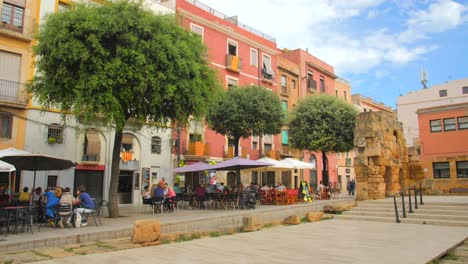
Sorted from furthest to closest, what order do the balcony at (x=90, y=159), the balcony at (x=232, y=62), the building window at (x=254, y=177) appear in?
1. the building window at (x=254, y=177)
2. the balcony at (x=232, y=62)
3. the balcony at (x=90, y=159)

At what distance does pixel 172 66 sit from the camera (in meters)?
13.2

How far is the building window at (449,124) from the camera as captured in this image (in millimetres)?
31156

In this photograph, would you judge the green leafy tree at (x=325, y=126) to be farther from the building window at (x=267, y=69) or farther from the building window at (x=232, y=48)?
the building window at (x=232, y=48)

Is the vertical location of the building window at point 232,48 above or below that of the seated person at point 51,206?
above

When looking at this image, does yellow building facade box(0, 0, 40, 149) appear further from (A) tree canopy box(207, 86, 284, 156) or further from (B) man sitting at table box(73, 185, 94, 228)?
(A) tree canopy box(207, 86, 284, 156)

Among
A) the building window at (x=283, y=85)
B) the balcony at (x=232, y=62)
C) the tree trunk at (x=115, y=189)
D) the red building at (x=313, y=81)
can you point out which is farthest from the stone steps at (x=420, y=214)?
the red building at (x=313, y=81)

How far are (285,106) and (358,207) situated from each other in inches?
901

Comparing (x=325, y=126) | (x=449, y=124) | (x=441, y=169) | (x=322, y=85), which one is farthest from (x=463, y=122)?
(x=322, y=85)

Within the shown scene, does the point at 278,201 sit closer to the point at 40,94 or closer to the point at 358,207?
the point at 358,207

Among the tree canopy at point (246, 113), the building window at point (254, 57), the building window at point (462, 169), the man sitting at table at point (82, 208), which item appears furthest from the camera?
the building window at point (254, 57)

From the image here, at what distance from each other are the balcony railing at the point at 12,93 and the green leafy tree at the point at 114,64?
6764 millimetres

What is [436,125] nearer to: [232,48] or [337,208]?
[232,48]

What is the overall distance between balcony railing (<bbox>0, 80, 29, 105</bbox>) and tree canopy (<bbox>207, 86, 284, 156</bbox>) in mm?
10499

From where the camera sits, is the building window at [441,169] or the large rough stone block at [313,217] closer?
the large rough stone block at [313,217]
